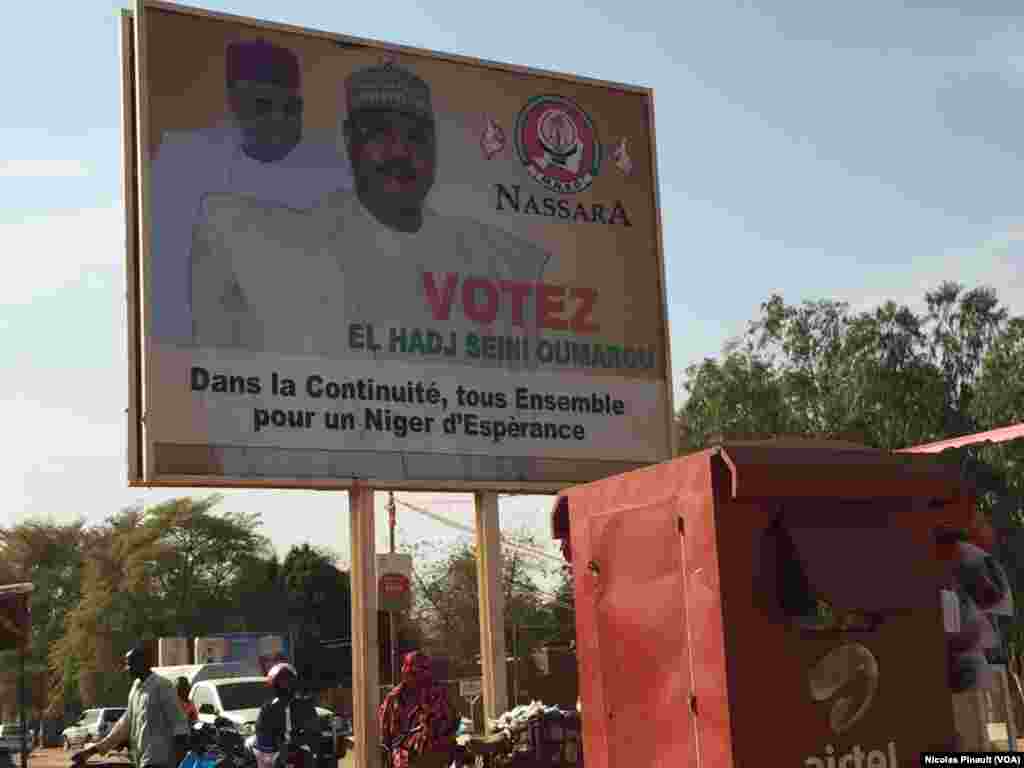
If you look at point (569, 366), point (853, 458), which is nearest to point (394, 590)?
point (569, 366)

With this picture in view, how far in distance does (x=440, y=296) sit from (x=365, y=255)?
90 cm

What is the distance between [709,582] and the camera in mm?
5988

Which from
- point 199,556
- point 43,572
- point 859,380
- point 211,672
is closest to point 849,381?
point 859,380

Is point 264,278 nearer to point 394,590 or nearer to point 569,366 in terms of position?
point 569,366

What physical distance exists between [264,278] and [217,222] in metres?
0.69

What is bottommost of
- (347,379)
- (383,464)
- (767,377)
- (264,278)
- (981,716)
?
(981,716)

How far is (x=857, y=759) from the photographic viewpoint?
6059 mm

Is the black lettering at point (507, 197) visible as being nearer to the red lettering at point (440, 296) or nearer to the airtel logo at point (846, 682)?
the red lettering at point (440, 296)

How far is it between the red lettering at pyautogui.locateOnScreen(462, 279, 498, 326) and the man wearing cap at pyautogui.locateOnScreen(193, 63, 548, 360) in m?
0.02

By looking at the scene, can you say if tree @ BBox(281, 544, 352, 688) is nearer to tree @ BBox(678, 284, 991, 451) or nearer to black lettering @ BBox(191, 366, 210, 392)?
tree @ BBox(678, 284, 991, 451)

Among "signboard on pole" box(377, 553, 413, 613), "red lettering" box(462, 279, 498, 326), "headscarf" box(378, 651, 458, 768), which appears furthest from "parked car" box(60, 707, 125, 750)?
"headscarf" box(378, 651, 458, 768)

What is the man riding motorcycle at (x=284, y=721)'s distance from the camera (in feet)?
31.6

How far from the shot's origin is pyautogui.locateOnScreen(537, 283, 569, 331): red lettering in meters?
14.9

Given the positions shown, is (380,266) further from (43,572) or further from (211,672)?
(43,572)
